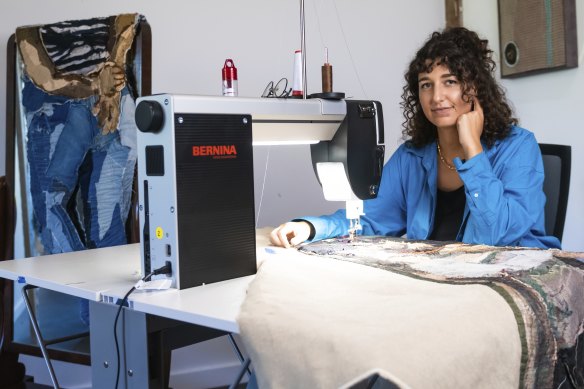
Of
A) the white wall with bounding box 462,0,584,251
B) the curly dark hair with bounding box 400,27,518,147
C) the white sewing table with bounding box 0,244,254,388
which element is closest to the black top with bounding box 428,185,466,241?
the curly dark hair with bounding box 400,27,518,147

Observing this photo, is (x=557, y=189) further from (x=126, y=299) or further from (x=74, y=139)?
(x=74, y=139)

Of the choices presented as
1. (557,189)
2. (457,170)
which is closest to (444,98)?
(457,170)

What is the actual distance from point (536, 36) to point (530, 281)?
6.60 ft

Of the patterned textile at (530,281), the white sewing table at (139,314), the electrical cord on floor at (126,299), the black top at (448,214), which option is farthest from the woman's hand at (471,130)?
the electrical cord on floor at (126,299)

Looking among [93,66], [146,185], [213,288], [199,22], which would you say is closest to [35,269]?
[146,185]

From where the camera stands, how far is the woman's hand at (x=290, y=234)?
1.71 meters

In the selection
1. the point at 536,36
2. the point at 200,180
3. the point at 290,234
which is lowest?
the point at 290,234

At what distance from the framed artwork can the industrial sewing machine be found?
165 cm

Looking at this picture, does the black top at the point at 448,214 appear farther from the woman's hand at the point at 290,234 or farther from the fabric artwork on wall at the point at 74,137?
the fabric artwork on wall at the point at 74,137

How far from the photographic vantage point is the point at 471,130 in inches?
73.2

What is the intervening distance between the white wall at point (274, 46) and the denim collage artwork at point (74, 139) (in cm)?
28

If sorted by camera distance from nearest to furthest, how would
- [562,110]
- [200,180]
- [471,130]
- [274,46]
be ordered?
1. [200,180]
2. [471,130]
3. [562,110]
4. [274,46]

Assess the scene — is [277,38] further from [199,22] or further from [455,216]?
[455,216]

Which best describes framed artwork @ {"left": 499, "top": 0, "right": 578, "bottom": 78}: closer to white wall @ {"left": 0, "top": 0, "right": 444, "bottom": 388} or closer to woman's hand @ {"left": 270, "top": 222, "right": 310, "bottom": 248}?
white wall @ {"left": 0, "top": 0, "right": 444, "bottom": 388}
